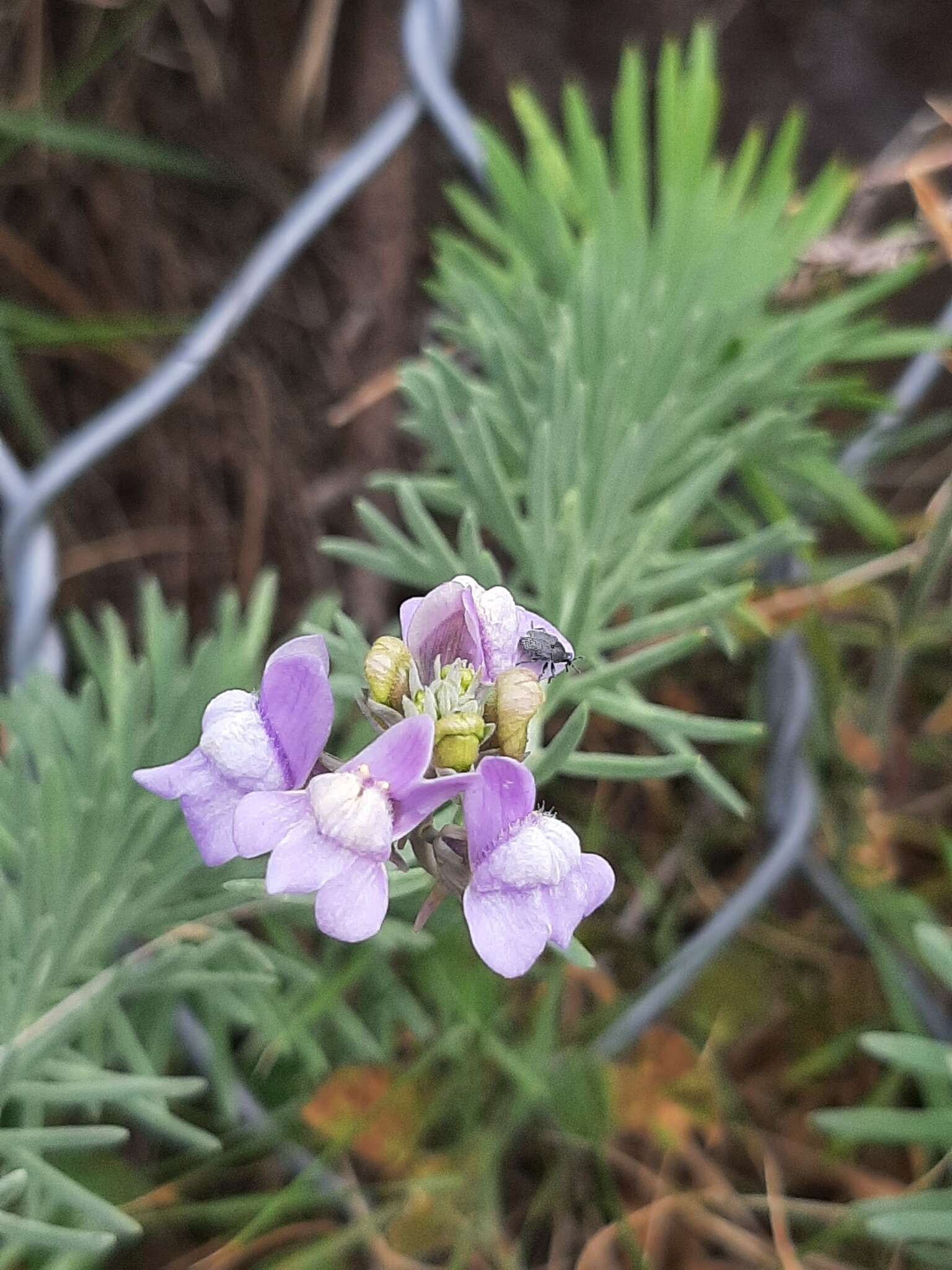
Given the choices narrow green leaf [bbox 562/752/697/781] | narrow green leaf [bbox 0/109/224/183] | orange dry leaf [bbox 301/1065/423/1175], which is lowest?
orange dry leaf [bbox 301/1065/423/1175]

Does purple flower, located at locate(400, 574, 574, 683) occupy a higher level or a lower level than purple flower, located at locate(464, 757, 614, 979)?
higher

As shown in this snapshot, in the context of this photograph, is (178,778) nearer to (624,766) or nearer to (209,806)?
(209,806)

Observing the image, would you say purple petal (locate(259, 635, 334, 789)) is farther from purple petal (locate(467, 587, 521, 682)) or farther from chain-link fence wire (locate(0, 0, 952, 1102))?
chain-link fence wire (locate(0, 0, 952, 1102))

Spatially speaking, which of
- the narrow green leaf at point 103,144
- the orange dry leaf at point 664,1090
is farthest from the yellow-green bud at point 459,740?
the narrow green leaf at point 103,144

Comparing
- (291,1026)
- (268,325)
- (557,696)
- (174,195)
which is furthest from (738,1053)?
(174,195)

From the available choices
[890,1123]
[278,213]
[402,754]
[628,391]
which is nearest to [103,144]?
[278,213]

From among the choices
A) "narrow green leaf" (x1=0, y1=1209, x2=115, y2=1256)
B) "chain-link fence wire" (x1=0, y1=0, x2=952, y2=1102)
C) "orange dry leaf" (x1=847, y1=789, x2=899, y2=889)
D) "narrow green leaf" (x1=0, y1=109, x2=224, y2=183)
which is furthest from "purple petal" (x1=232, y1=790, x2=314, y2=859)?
"narrow green leaf" (x1=0, y1=109, x2=224, y2=183)
